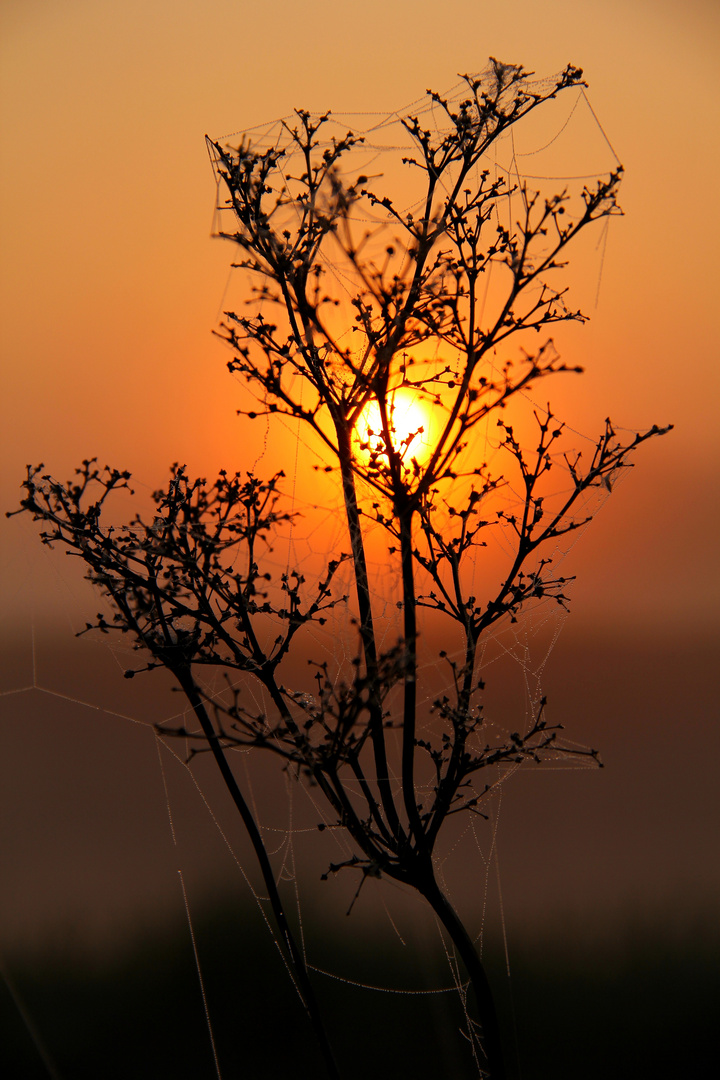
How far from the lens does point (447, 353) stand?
57.6 inches

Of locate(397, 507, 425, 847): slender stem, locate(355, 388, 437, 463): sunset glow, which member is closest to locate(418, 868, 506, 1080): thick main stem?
locate(397, 507, 425, 847): slender stem

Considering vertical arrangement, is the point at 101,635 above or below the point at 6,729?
above

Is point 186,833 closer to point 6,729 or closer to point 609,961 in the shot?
point 6,729

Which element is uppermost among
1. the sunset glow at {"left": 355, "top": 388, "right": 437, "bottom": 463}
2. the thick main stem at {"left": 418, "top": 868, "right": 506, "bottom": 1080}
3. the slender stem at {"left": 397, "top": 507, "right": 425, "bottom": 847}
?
the sunset glow at {"left": 355, "top": 388, "right": 437, "bottom": 463}

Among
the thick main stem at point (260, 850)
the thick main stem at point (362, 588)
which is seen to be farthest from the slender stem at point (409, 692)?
the thick main stem at point (260, 850)

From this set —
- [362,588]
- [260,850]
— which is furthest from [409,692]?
[260,850]

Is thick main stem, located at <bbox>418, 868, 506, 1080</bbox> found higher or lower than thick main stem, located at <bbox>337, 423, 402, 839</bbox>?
lower

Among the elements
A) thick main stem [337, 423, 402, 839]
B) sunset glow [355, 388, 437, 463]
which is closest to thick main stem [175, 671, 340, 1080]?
thick main stem [337, 423, 402, 839]

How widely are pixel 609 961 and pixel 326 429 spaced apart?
142 centimetres

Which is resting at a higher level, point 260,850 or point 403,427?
point 403,427

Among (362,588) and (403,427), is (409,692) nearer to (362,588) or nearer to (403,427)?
(362,588)

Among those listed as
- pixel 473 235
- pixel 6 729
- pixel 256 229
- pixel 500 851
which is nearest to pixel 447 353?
pixel 473 235

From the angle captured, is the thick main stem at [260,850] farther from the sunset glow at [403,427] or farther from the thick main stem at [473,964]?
the sunset glow at [403,427]

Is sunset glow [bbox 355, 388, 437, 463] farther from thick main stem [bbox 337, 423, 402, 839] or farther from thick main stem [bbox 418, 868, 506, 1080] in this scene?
thick main stem [bbox 418, 868, 506, 1080]
